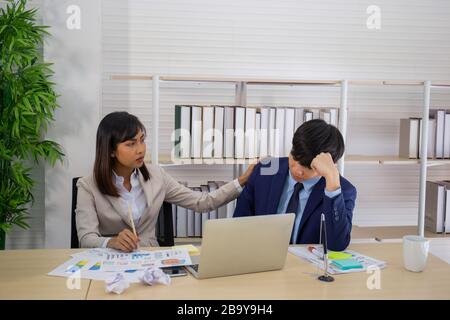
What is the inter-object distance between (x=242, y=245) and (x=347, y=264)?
0.39m

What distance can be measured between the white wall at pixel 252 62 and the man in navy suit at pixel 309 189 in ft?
3.98

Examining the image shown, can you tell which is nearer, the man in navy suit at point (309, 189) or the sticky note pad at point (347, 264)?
the sticky note pad at point (347, 264)

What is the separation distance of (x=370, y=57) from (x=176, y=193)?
1.88 m

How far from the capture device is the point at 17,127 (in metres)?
2.79

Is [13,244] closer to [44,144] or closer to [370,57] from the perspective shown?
[44,144]

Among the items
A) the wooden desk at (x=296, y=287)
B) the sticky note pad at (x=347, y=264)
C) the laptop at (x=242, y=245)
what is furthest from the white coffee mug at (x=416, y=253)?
the laptop at (x=242, y=245)

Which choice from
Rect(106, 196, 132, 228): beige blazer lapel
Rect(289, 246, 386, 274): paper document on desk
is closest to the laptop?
Rect(289, 246, 386, 274): paper document on desk

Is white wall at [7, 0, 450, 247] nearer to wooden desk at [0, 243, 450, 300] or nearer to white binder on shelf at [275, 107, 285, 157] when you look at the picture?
white binder on shelf at [275, 107, 285, 157]

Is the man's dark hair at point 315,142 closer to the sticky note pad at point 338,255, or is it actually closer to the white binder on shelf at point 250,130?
the sticky note pad at point 338,255

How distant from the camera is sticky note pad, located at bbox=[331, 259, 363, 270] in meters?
1.69

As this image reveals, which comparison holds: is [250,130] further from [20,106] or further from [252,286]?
[252,286]

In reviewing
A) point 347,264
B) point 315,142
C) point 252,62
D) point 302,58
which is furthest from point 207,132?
point 347,264

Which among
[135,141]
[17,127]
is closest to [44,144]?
[17,127]

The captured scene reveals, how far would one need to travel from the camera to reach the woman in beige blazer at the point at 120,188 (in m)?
2.11
